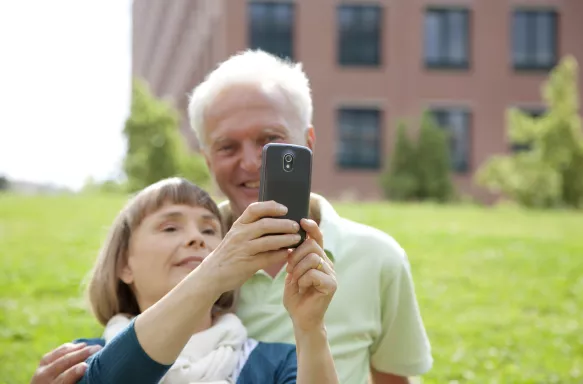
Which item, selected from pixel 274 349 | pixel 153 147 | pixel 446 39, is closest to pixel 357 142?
pixel 446 39

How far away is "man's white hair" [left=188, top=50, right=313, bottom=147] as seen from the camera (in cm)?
311

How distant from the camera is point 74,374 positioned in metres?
2.51

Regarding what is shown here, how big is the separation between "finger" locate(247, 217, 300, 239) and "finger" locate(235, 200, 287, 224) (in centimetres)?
1

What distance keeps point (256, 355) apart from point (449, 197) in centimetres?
2181

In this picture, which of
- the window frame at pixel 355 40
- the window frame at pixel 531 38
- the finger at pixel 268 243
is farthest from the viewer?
the window frame at pixel 531 38

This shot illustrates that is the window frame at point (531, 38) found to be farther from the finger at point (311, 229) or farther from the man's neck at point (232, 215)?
the finger at point (311, 229)

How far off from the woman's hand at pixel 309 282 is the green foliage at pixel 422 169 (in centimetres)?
2168

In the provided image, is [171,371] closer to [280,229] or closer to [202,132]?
[280,229]

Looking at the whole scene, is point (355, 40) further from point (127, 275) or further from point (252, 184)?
point (127, 275)

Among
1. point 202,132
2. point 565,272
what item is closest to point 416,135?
point 565,272

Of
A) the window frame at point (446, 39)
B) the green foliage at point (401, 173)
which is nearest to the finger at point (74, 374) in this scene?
the green foliage at point (401, 173)

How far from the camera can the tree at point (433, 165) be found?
23828mm

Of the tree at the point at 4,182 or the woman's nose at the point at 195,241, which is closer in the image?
the woman's nose at the point at 195,241

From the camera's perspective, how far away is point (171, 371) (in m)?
2.55
